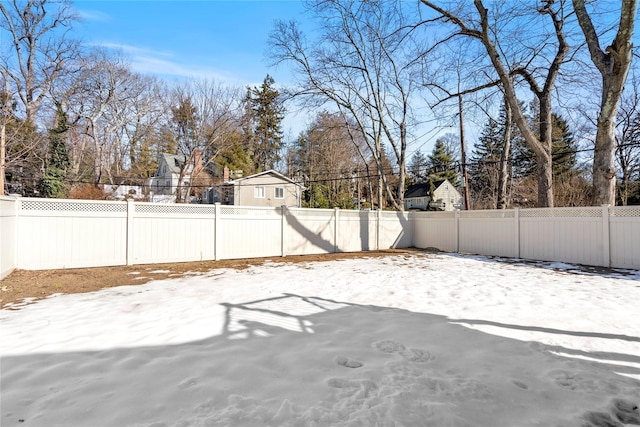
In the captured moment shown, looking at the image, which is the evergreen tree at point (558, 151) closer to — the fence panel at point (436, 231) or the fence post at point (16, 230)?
the fence panel at point (436, 231)

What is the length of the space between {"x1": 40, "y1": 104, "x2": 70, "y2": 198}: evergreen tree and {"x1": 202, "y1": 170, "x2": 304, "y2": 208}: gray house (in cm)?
843

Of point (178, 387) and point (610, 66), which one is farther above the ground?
point (610, 66)

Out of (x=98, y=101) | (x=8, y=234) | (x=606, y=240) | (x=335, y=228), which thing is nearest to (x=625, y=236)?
(x=606, y=240)

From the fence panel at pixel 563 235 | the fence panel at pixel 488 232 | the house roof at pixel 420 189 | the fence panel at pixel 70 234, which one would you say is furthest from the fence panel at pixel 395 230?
the house roof at pixel 420 189

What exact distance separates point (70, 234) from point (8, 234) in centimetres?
110

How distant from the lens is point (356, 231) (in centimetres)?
1118

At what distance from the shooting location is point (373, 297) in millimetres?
4426

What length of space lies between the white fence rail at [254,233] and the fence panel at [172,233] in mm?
21

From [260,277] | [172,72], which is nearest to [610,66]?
[260,277]

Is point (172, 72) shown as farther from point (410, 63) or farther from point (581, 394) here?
point (581, 394)

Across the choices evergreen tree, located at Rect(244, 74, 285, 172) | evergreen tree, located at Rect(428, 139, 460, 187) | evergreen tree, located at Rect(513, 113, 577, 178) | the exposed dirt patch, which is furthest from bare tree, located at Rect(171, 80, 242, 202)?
evergreen tree, located at Rect(428, 139, 460, 187)

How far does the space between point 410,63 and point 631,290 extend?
30.6ft

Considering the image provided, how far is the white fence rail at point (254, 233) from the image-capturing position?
6.13m

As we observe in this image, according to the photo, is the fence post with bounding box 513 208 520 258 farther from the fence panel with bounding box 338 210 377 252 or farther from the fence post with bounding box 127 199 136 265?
the fence post with bounding box 127 199 136 265
